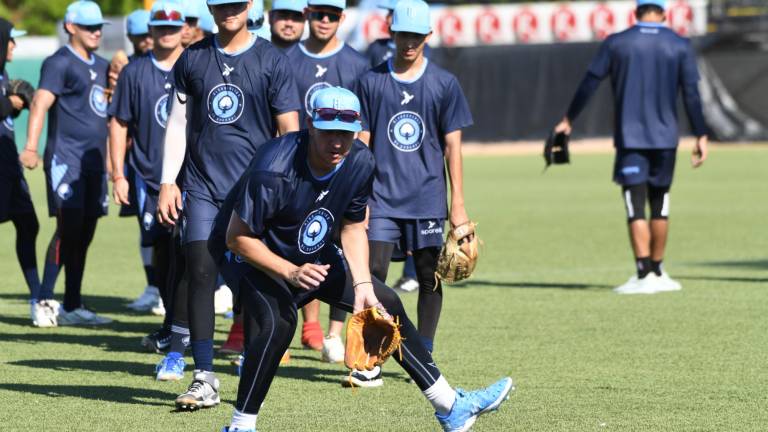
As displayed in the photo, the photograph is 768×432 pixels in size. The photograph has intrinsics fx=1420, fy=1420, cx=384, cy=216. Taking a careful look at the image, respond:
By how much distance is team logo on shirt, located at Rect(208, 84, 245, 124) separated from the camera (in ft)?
24.6

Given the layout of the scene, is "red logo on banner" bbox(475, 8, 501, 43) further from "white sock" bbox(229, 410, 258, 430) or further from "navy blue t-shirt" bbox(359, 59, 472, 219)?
"white sock" bbox(229, 410, 258, 430)

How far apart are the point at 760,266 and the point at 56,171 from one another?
21.9 feet

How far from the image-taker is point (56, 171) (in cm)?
1030

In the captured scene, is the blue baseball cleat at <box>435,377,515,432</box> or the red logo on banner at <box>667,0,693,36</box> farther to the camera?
the red logo on banner at <box>667,0,693,36</box>

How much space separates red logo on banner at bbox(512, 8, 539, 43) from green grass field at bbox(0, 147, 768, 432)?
1059 inches

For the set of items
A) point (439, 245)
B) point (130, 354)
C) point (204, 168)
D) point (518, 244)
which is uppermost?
point (204, 168)

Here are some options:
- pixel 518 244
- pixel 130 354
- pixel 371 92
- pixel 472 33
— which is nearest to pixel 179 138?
pixel 371 92

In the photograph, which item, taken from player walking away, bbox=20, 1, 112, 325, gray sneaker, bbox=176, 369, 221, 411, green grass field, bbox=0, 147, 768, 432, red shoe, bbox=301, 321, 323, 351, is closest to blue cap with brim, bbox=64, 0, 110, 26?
player walking away, bbox=20, 1, 112, 325

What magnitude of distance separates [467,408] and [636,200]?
18.9 feet

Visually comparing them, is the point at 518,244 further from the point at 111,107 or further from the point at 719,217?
the point at 111,107

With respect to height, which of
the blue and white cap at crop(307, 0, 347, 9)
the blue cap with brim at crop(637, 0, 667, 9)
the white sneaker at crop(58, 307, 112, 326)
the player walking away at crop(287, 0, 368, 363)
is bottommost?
the white sneaker at crop(58, 307, 112, 326)

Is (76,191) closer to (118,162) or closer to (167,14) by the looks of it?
(118,162)

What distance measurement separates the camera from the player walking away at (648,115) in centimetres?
1185

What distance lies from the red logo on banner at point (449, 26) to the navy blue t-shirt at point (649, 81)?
30172mm
